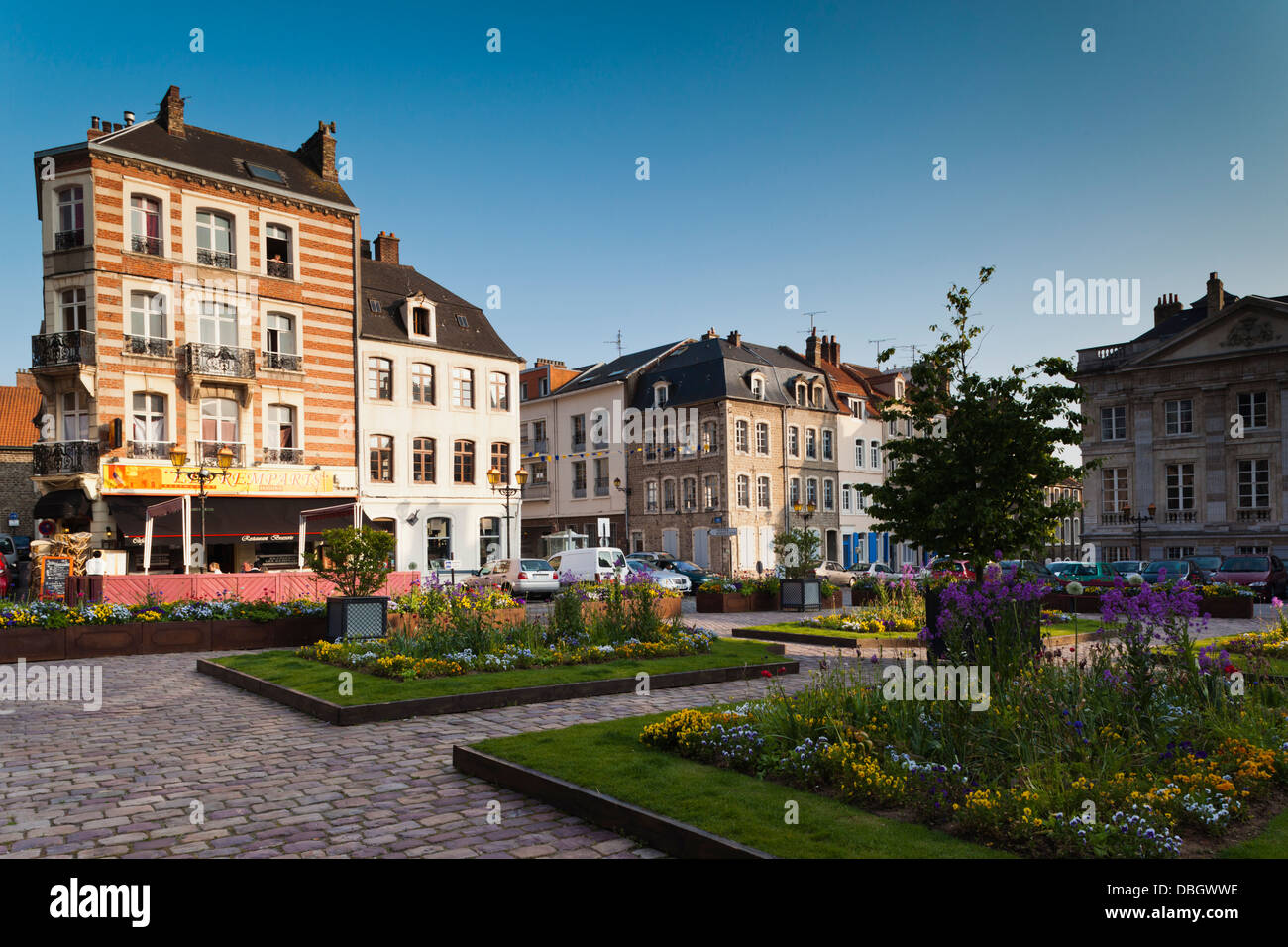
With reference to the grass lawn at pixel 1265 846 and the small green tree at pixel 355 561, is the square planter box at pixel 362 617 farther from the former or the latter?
the grass lawn at pixel 1265 846

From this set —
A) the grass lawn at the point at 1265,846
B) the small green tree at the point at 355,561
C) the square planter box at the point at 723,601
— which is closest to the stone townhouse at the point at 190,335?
the small green tree at the point at 355,561

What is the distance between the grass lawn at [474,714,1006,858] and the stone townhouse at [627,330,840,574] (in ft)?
126

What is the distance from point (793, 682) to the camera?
38.9 feet

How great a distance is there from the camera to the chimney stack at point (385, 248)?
40.7 meters

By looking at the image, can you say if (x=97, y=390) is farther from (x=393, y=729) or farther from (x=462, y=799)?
(x=462, y=799)

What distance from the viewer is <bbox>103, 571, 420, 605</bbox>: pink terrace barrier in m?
18.0

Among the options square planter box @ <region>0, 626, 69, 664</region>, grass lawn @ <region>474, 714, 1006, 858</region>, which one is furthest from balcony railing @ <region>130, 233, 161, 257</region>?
grass lawn @ <region>474, 714, 1006, 858</region>

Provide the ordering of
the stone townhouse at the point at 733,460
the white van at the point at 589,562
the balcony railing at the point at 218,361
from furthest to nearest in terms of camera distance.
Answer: the stone townhouse at the point at 733,460
the white van at the point at 589,562
the balcony railing at the point at 218,361

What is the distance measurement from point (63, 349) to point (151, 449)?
386 cm

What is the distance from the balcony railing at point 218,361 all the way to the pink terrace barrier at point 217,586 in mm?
12912

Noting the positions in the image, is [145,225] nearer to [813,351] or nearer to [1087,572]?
[1087,572]

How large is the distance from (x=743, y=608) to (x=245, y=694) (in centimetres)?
1542

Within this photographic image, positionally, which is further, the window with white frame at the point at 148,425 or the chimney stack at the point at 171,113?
the chimney stack at the point at 171,113
